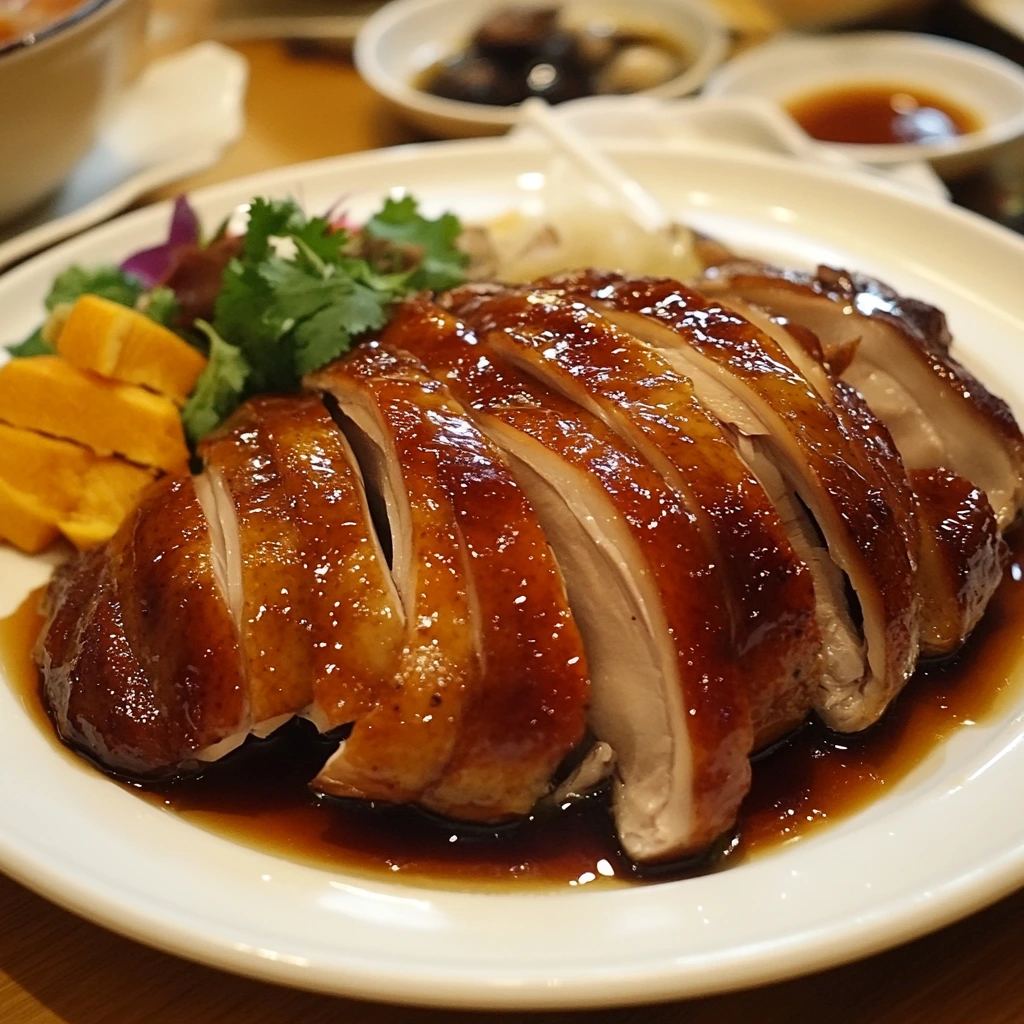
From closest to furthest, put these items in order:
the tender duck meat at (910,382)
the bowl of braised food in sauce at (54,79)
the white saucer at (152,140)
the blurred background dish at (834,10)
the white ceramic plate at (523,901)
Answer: the white ceramic plate at (523,901) → the tender duck meat at (910,382) → the bowl of braised food in sauce at (54,79) → the white saucer at (152,140) → the blurred background dish at (834,10)

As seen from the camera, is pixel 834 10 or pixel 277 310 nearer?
pixel 277 310

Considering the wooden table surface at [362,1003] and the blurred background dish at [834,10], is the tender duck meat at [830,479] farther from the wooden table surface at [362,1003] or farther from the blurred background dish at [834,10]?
the blurred background dish at [834,10]

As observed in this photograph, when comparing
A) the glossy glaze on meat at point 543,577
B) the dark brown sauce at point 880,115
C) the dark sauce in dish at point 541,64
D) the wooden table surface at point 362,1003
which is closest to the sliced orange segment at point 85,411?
the glossy glaze on meat at point 543,577

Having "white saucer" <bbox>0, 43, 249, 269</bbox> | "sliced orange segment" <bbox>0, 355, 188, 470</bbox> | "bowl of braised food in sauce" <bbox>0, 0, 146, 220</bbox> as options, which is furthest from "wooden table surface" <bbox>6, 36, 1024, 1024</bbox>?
"bowl of braised food in sauce" <bbox>0, 0, 146, 220</bbox>

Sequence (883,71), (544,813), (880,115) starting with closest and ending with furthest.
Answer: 1. (544,813)
2. (880,115)
3. (883,71)

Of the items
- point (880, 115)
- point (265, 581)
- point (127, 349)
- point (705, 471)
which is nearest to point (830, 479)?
point (705, 471)

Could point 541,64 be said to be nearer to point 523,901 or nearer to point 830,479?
point 830,479

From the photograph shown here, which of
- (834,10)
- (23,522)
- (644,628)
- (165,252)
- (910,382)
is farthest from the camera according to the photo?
(834,10)
